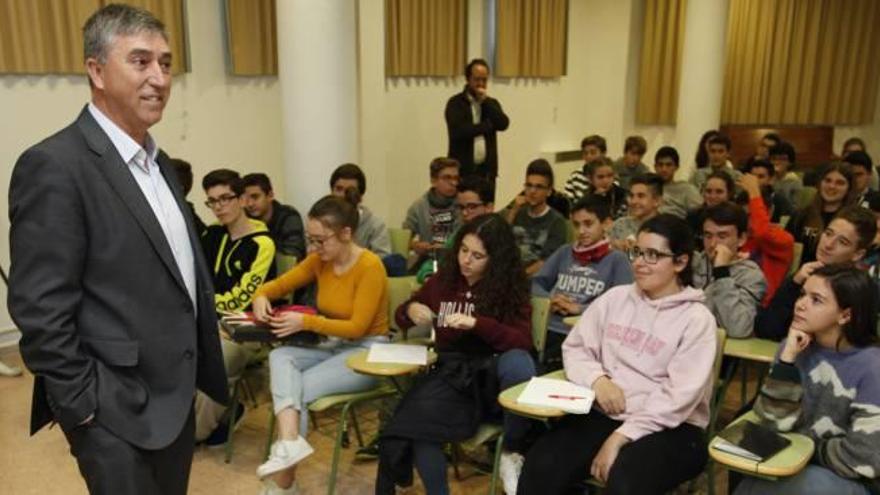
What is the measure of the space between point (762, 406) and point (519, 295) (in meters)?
0.98

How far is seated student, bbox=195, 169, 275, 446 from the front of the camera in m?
3.47

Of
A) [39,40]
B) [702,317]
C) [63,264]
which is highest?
[39,40]

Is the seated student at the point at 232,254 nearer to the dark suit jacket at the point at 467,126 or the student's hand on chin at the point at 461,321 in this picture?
the student's hand on chin at the point at 461,321

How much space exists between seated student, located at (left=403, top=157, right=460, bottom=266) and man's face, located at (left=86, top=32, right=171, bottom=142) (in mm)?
3177

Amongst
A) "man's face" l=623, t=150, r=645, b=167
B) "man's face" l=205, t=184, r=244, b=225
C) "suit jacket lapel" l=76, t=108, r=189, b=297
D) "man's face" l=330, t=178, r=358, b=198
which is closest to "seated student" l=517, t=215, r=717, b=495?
"suit jacket lapel" l=76, t=108, r=189, b=297

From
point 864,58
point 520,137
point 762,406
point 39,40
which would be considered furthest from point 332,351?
point 864,58

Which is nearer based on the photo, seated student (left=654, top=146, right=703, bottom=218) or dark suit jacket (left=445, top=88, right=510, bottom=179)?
seated student (left=654, top=146, right=703, bottom=218)

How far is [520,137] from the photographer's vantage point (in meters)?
7.76

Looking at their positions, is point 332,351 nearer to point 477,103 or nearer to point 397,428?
point 397,428

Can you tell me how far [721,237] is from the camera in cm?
313

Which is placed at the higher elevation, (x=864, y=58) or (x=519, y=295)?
(x=864, y=58)

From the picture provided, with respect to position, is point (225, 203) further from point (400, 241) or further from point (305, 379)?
point (400, 241)

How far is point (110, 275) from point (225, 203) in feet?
6.85

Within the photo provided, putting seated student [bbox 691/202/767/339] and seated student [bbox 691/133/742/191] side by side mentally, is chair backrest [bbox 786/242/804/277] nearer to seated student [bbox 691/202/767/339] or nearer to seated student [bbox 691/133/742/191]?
seated student [bbox 691/202/767/339]
